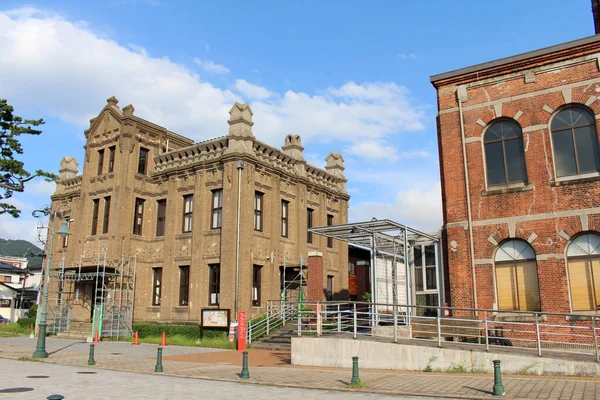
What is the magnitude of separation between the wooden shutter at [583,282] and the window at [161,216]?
2239 cm

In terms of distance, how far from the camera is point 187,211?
30.3 m

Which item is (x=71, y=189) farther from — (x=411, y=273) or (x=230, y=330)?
(x=411, y=273)

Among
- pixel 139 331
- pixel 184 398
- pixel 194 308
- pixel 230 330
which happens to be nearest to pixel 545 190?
pixel 184 398

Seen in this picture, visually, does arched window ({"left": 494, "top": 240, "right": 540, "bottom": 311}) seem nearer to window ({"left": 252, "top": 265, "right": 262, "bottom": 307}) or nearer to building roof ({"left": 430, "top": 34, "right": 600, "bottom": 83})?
building roof ({"left": 430, "top": 34, "right": 600, "bottom": 83})

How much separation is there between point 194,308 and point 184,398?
17.8 meters

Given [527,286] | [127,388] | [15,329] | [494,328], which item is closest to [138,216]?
[15,329]

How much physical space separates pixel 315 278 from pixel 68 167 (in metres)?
23.3

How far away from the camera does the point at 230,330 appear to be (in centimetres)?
2517

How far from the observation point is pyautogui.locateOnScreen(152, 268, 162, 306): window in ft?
99.5

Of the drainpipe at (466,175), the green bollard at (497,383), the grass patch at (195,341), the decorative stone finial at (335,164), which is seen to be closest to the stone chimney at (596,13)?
the drainpipe at (466,175)

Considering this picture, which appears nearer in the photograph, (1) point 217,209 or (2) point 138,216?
(1) point 217,209

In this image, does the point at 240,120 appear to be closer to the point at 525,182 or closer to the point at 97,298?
the point at 97,298

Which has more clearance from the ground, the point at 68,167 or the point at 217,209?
the point at 68,167

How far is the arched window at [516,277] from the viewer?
57.6ft
